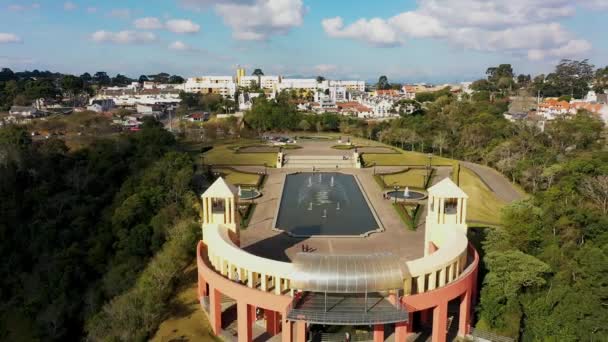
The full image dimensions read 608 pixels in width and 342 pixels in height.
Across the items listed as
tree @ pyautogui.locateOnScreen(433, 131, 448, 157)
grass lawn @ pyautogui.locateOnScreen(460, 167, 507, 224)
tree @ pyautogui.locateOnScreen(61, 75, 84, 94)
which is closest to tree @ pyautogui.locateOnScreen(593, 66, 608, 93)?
tree @ pyautogui.locateOnScreen(433, 131, 448, 157)

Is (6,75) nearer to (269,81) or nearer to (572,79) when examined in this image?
(269,81)

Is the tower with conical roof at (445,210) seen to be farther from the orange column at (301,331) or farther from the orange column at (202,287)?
the orange column at (202,287)

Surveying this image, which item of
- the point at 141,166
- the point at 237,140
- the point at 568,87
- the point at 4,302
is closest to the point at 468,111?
the point at 237,140

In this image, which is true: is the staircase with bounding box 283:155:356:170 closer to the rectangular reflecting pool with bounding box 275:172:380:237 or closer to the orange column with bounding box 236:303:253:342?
the rectangular reflecting pool with bounding box 275:172:380:237

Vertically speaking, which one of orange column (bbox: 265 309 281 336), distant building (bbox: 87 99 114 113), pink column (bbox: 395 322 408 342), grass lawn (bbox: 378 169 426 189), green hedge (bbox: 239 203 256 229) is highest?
distant building (bbox: 87 99 114 113)

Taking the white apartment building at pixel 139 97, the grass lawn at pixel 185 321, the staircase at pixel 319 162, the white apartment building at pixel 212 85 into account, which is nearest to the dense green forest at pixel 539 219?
the grass lawn at pixel 185 321

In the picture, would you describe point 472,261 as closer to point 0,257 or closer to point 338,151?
point 0,257
